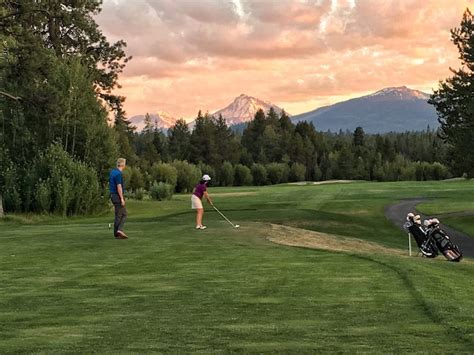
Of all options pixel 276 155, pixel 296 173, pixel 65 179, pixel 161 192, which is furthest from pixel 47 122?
pixel 276 155

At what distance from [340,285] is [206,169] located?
127463mm

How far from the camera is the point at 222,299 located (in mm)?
10570

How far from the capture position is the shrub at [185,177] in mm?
109625

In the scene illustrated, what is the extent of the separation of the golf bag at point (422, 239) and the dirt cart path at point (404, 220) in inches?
369

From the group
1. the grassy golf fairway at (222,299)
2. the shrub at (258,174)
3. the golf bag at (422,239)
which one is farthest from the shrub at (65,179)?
the shrub at (258,174)

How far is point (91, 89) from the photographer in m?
48.2

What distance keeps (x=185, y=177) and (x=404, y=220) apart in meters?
66.1

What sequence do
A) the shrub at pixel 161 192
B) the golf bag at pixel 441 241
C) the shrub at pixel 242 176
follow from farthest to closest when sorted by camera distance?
the shrub at pixel 242 176
the shrub at pixel 161 192
the golf bag at pixel 441 241

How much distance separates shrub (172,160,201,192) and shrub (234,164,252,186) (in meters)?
32.9

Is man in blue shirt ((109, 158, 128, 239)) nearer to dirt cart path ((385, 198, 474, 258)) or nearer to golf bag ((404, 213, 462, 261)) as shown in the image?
golf bag ((404, 213, 462, 261))

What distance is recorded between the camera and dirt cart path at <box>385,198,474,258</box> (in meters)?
32.9

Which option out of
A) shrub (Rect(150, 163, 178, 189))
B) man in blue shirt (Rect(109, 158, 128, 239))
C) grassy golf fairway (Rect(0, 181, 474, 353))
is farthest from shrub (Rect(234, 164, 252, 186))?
grassy golf fairway (Rect(0, 181, 474, 353))

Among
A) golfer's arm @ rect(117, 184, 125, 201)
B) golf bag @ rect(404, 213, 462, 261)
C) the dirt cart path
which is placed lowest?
the dirt cart path

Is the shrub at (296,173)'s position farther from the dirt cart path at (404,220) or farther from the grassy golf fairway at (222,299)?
the grassy golf fairway at (222,299)
